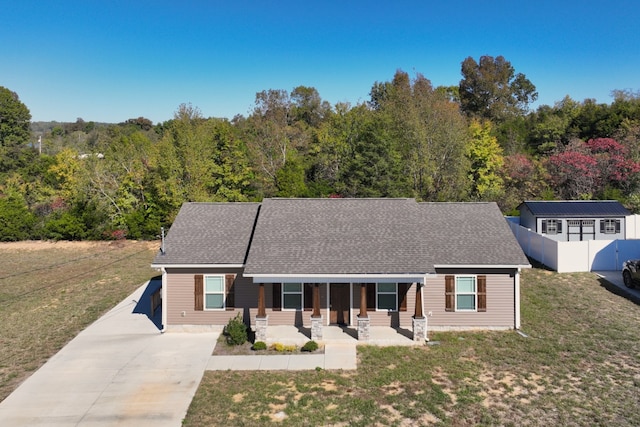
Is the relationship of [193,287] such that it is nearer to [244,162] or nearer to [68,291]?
[68,291]

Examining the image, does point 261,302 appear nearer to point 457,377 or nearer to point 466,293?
point 457,377

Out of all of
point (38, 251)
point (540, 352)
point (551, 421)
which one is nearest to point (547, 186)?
point (540, 352)

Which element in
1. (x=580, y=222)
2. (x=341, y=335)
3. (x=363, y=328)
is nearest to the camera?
(x=363, y=328)

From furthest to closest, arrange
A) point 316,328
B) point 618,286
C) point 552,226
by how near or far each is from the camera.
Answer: point 552,226
point 618,286
point 316,328

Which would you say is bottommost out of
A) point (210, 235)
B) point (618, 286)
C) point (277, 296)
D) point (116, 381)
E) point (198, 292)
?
point (116, 381)

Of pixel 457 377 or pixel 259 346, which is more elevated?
pixel 259 346

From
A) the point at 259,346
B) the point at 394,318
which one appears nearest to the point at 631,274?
the point at 394,318
